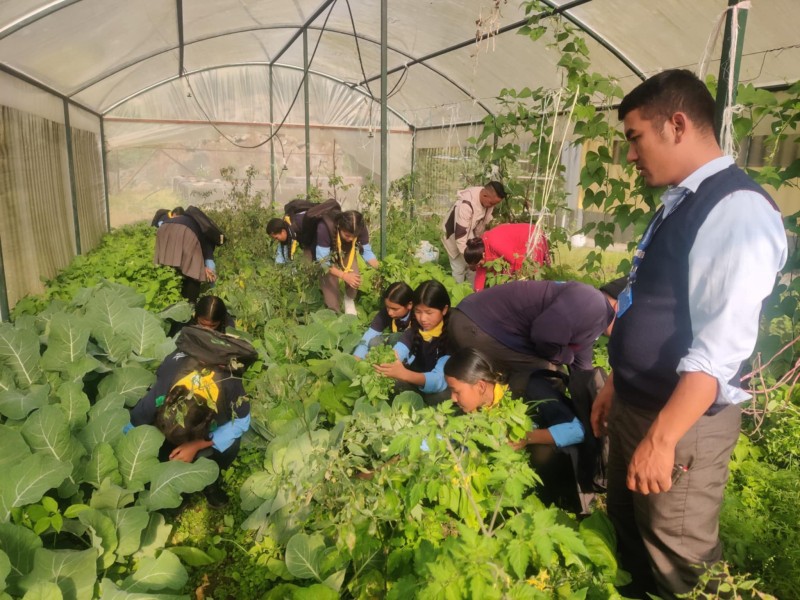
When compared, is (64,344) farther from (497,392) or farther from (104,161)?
(104,161)

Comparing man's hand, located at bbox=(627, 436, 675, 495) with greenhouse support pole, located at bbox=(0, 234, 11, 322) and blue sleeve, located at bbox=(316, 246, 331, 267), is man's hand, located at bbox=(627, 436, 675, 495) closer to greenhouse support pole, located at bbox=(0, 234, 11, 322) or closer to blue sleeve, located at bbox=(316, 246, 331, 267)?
blue sleeve, located at bbox=(316, 246, 331, 267)

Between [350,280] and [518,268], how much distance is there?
159 centimetres

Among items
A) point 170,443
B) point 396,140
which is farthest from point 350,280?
point 396,140

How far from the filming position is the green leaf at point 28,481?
7.04 ft

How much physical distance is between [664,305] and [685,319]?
7cm

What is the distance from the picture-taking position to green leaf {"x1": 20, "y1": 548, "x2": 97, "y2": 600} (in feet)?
6.27

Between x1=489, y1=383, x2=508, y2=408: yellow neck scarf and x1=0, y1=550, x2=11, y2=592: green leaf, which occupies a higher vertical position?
x1=489, y1=383, x2=508, y2=408: yellow neck scarf

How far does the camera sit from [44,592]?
1.75 metres

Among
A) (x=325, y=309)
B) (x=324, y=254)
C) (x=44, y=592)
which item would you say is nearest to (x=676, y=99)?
(x=44, y=592)

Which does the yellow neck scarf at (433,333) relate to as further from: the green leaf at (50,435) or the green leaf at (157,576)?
the green leaf at (50,435)

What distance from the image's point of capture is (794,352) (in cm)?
340

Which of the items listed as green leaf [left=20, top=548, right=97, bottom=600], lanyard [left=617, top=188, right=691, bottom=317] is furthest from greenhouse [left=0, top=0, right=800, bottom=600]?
lanyard [left=617, top=188, right=691, bottom=317]

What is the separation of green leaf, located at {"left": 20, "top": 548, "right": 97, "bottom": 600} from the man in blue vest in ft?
6.16

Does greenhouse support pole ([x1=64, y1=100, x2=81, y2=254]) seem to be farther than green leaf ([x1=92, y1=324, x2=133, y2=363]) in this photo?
Yes
